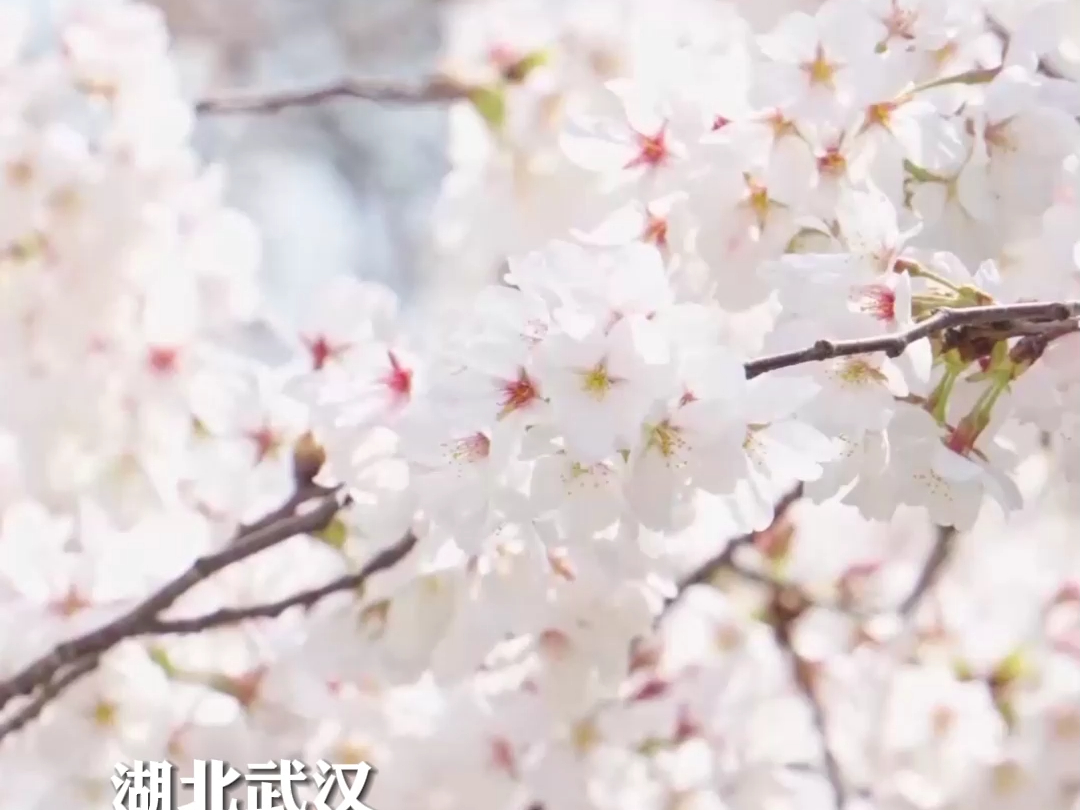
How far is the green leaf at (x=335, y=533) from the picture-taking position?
0.92m

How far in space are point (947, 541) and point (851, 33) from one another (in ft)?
2.15

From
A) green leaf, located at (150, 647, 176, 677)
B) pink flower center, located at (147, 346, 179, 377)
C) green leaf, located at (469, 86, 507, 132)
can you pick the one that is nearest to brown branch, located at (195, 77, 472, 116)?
green leaf, located at (469, 86, 507, 132)

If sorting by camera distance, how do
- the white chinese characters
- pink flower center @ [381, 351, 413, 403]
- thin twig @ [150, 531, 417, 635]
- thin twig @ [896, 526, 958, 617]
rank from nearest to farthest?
1. pink flower center @ [381, 351, 413, 403]
2. thin twig @ [150, 531, 417, 635]
3. the white chinese characters
4. thin twig @ [896, 526, 958, 617]

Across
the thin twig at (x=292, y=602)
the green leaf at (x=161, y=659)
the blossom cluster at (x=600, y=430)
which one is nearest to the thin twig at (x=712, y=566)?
the blossom cluster at (x=600, y=430)

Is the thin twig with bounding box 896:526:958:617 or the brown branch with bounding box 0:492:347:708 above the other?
the brown branch with bounding box 0:492:347:708

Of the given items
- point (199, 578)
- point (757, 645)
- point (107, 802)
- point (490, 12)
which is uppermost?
point (490, 12)

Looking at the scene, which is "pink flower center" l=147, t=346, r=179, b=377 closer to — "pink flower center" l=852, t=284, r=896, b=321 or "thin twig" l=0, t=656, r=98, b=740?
"thin twig" l=0, t=656, r=98, b=740

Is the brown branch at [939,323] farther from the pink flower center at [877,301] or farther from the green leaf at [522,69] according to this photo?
the green leaf at [522,69]

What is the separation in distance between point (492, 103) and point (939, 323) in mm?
711

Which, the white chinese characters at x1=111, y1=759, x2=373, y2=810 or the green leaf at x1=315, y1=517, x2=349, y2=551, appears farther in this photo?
the white chinese characters at x1=111, y1=759, x2=373, y2=810

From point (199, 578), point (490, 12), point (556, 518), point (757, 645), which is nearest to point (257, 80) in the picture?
point (490, 12)

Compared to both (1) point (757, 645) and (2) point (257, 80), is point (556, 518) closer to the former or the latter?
(1) point (757, 645)

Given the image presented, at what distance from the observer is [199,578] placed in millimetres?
875

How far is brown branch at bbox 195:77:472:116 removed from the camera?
3.76 ft
